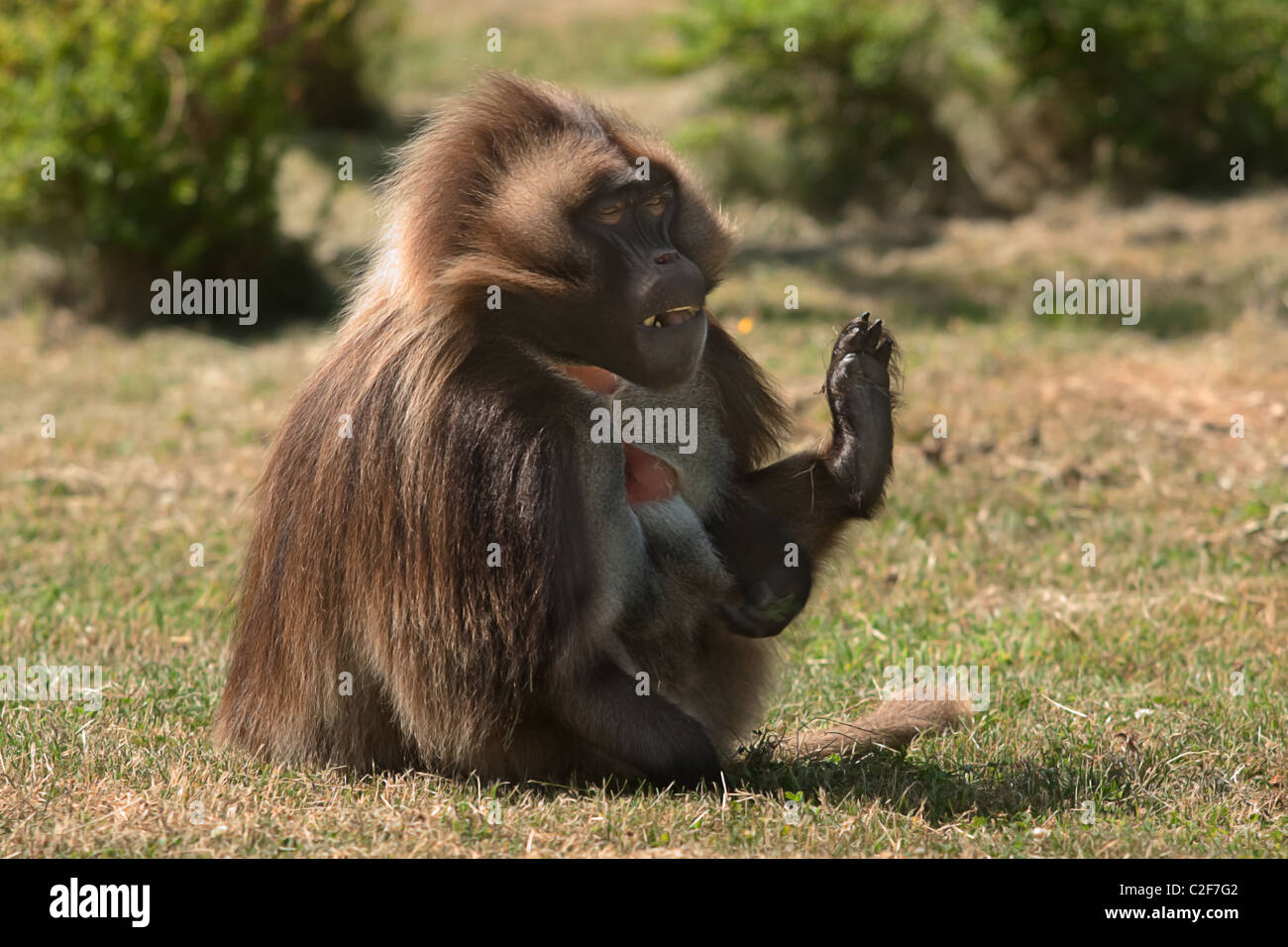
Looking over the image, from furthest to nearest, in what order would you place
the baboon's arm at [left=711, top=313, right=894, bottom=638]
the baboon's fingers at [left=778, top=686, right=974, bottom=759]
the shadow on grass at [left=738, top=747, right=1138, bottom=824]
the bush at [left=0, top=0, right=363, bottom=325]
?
1. the bush at [left=0, top=0, right=363, bottom=325]
2. the baboon's fingers at [left=778, top=686, right=974, bottom=759]
3. the baboon's arm at [left=711, top=313, right=894, bottom=638]
4. the shadow on grass at [left=738, top=747, right=1138, bottom=824]

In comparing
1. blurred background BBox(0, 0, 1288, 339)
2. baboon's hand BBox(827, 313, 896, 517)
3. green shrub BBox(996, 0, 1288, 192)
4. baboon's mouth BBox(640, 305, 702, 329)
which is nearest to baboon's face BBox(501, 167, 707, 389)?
baboon's mouth BBox(640, 305, 702, 329)

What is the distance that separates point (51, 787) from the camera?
419 centimetres

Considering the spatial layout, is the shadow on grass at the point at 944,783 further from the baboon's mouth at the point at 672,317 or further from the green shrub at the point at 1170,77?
the green shrub at the point at 1170,77

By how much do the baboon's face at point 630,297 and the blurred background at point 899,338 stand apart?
0.87m

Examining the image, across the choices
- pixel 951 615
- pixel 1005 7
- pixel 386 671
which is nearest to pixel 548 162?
pixel 386 671

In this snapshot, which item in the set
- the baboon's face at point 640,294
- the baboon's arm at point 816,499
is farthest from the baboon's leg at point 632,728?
the baboon's face at point 640,294

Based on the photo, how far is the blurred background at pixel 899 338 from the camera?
14.8 feet

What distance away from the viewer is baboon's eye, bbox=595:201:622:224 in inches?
157

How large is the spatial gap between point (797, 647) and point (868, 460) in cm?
149

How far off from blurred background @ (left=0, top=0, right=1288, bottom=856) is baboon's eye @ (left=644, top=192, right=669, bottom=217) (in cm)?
79

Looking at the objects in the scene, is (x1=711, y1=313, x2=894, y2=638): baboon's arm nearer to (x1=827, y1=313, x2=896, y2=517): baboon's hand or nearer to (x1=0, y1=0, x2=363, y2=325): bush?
(x1=827, y1=313, x2=896, y2=517): baboon's hand

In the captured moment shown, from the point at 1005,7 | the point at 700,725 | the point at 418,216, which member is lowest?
the point at 700,725

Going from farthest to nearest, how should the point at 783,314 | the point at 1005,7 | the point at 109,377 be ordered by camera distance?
the point at 1005,7 < the point at 783,314 < the point at 109,377
